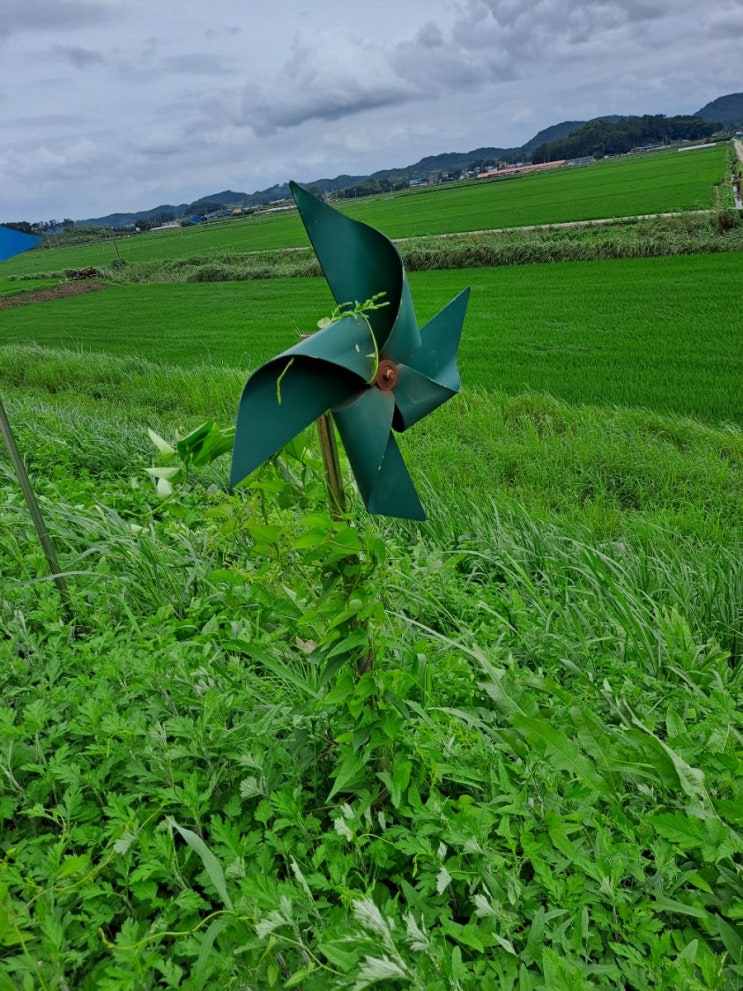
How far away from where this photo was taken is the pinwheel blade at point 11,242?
2984mm

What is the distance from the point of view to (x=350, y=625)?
1457mm

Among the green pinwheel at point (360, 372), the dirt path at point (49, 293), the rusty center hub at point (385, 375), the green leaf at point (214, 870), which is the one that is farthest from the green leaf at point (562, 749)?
the dirt path at point (49, 293)

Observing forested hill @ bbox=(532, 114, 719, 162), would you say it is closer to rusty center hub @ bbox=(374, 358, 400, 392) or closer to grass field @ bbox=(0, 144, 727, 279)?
grass field @ bbox=(0, 144, 727, 279)

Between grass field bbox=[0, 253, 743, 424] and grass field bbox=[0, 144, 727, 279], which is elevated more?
grass field bbox=[0, 144, 727, 279]

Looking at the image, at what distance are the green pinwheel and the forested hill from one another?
129 metres

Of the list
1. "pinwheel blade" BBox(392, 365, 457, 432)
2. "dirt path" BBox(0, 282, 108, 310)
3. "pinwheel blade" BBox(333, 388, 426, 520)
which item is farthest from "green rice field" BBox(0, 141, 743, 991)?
"dirt path" BBox(0, 282, 108, 310)

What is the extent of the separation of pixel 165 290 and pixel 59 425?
24.4 metres

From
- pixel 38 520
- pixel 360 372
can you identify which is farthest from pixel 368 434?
pixel 38 520

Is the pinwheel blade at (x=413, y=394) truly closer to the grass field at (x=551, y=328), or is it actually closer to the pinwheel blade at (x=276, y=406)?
the pinwheel blade at (x=276, y=406)

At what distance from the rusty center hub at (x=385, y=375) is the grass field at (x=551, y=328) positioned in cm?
665

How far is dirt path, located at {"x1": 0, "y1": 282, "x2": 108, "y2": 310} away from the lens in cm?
3012

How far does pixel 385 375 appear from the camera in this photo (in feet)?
4.25

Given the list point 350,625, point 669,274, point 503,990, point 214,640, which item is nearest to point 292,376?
point 350,625

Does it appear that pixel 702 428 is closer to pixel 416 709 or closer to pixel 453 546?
pixel 453 546
